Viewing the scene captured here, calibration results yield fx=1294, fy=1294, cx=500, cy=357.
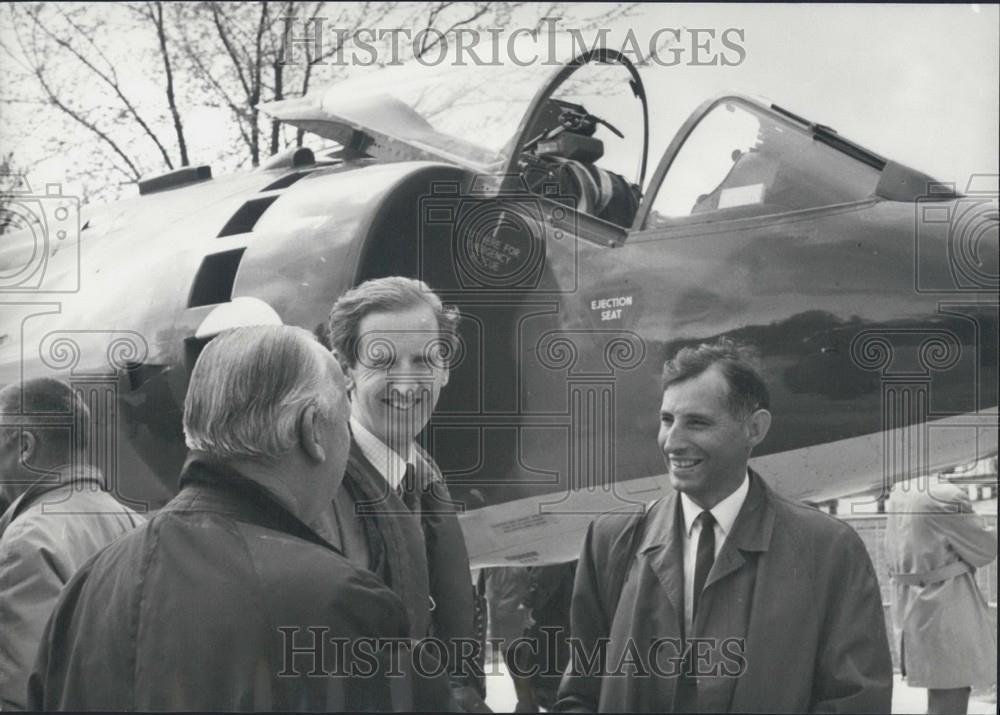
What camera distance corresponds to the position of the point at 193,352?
10.7 feet

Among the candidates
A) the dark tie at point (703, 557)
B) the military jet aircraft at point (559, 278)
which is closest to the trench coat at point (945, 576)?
the military jet aircraft at point (559, 278)

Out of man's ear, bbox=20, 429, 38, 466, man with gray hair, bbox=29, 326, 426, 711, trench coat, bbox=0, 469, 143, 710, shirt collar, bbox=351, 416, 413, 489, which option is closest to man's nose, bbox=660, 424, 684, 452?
shirt collar, bbox=351, 416, 413, 489

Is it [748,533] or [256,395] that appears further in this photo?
[748,533]

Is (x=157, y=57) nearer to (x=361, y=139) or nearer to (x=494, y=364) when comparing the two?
(x=361, y=139)

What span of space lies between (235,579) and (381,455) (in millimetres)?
1000

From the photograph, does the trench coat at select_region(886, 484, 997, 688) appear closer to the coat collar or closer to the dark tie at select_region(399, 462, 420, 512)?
the coat collar

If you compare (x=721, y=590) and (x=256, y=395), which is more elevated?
(x=256, y=395)

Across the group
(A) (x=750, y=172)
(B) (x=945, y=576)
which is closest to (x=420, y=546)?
(A) (x=750, y=172)

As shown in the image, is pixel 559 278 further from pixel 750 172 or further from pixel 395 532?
pixel 395 532

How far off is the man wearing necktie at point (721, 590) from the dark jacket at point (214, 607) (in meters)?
0.94

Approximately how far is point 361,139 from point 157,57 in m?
0.56

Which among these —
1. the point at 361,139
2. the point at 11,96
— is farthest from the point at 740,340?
the point at 11,96

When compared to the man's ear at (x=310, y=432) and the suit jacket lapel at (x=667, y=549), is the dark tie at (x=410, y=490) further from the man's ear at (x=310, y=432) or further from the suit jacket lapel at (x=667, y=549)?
the man's ear at (x=310, y=432)

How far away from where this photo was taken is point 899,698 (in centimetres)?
345
